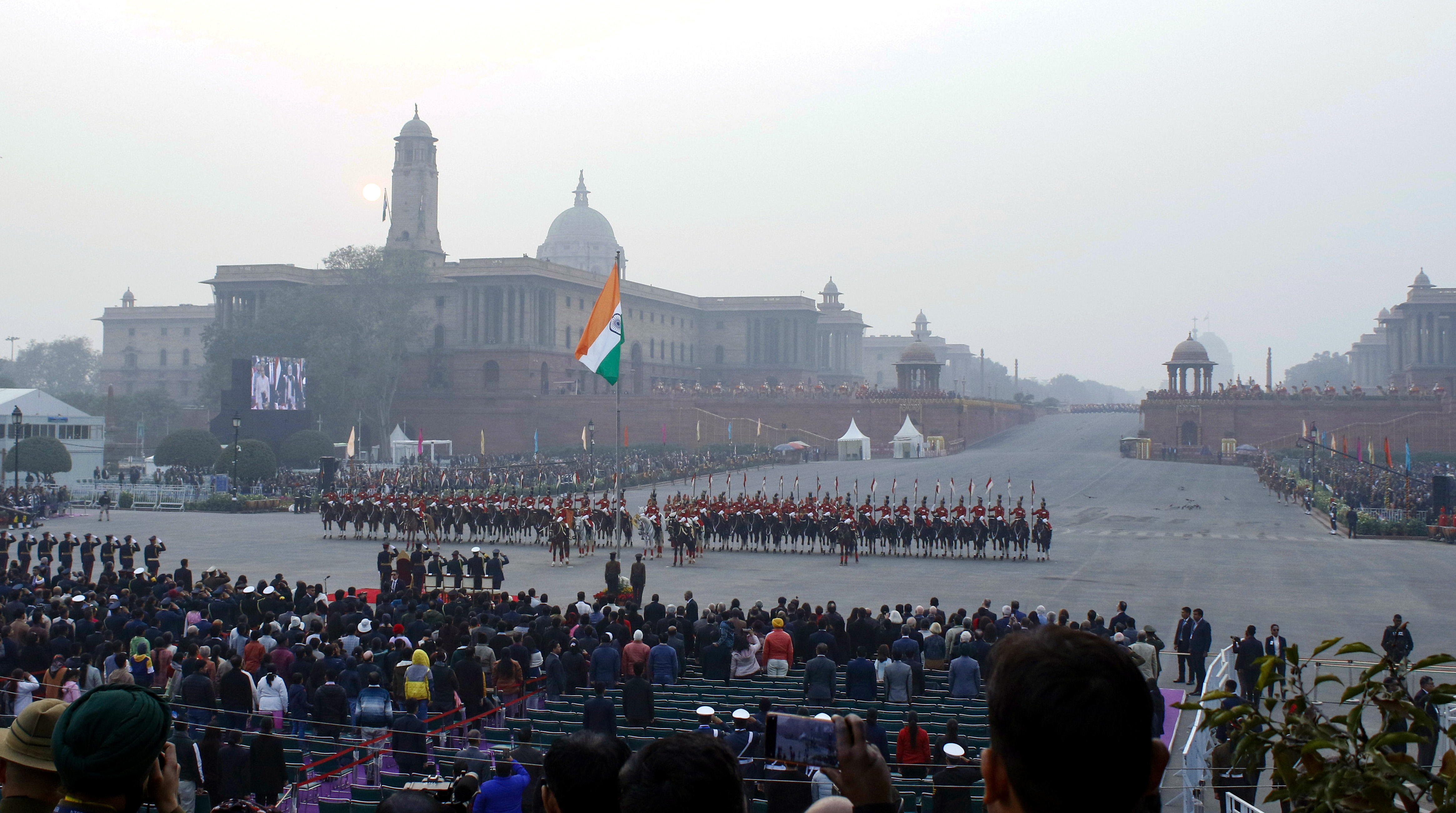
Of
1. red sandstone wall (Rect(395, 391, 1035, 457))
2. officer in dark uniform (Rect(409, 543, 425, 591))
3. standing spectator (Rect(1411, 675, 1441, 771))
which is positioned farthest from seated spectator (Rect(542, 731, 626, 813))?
red sandstone wall (Rect(395, 391, 1035, 457))

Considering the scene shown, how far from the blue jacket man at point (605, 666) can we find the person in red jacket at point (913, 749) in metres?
4.57

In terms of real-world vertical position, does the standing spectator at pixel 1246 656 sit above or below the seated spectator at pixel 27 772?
below

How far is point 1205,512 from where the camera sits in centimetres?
4491

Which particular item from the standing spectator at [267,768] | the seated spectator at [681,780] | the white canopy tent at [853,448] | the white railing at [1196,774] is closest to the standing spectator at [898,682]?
the white railing at [1196,774]

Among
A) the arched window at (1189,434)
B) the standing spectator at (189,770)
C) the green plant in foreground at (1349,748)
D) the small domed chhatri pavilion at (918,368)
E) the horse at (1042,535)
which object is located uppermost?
the small domed chhatri pavilion at (918,368)

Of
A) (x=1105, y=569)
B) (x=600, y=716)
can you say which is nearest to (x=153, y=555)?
(x=600, y=716)

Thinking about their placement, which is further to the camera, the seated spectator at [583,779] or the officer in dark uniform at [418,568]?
the officer in dark uniform at [418,568]

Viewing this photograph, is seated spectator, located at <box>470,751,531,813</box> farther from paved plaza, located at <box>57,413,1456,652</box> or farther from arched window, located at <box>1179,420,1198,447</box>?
arched window, located at <box>1179,420,1198,447</box>

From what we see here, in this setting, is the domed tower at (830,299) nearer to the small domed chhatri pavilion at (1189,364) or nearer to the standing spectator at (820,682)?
the small domed chhatri pavilion at (1189,364)

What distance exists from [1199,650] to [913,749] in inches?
343

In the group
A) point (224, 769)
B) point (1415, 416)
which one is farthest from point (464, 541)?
point (1415, 416)

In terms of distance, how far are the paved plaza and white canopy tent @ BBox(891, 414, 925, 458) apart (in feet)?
77.7

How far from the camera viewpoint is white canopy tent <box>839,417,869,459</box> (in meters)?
76.3

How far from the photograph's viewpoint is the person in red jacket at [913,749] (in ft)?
31.5
